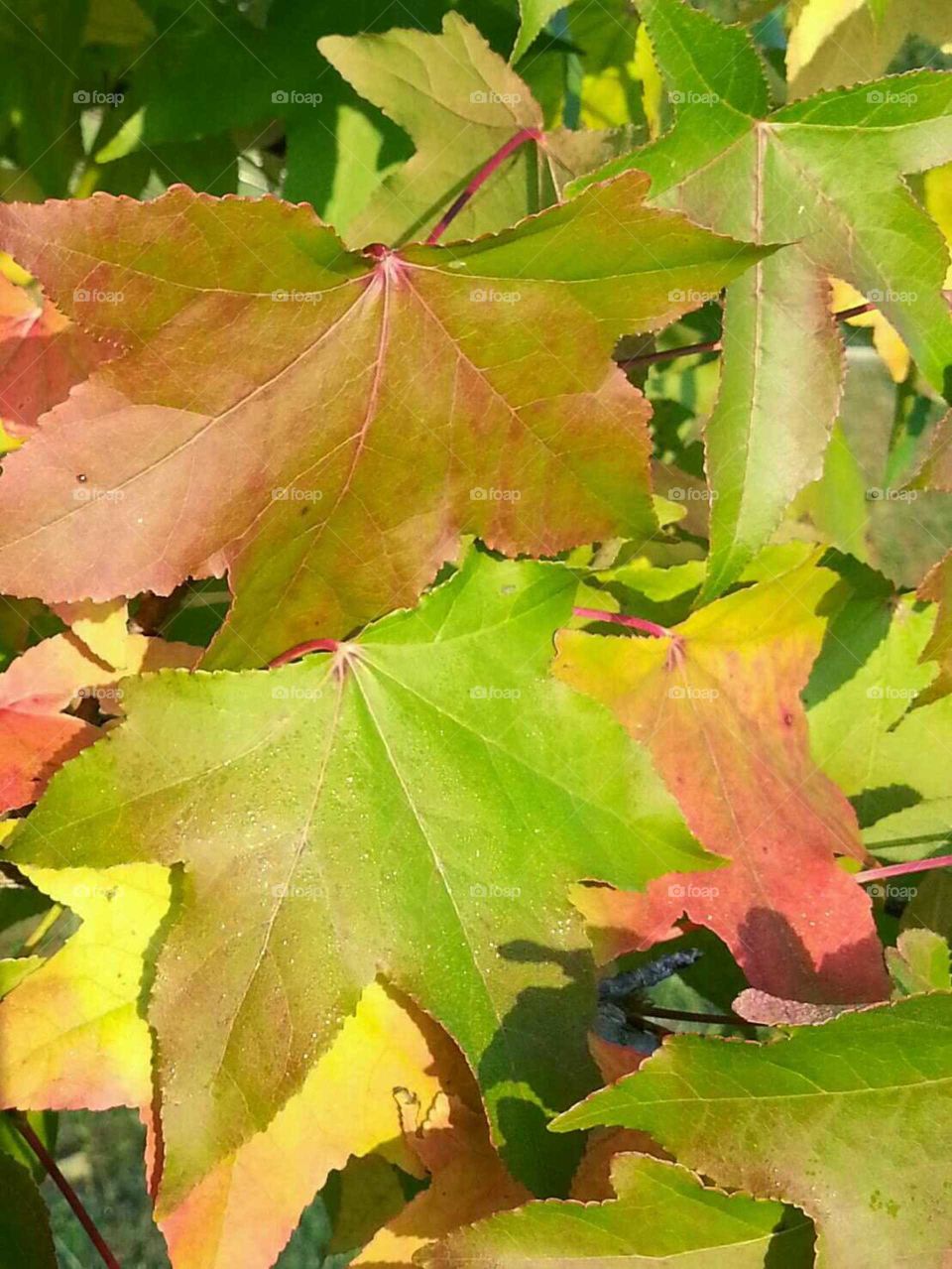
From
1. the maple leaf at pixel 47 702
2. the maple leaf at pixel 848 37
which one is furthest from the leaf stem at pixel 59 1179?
the maple leaf at pixel 848 37

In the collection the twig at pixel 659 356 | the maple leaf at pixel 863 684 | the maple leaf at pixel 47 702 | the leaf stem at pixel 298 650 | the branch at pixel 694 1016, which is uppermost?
the twig at pixel 659 356

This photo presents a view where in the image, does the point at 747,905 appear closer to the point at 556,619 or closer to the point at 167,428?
the point at 556,619

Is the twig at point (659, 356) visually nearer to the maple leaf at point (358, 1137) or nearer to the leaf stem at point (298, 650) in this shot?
the leaf stem at point (298, 650)

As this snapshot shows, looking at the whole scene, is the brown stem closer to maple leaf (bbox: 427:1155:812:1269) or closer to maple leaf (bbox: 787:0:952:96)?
maple leaf (bbox: 427:1155:812:1269)

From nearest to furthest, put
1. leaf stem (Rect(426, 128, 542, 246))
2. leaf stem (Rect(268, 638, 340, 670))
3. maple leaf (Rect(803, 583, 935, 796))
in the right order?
leaf stem (Rect(268, 638, 340, 670)) < leaf stem (Rect(426, 128, 542, 246)) < maple leaf (Rect(803, 583, 935, 796))

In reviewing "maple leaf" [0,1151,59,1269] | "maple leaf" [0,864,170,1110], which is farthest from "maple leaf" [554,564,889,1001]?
"maple leaf" [0,1151,59,1269]

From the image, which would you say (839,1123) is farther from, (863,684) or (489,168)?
(489,168)

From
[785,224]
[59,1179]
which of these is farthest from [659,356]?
[59,1179]

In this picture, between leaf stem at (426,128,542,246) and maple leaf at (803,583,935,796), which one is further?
maple leaf at (803,583,935,796)
